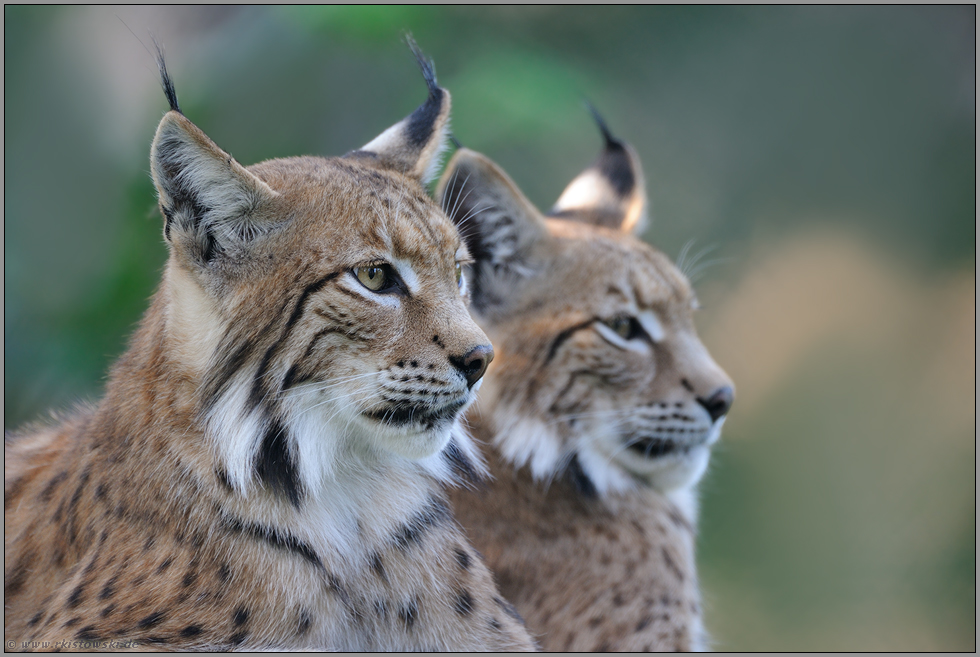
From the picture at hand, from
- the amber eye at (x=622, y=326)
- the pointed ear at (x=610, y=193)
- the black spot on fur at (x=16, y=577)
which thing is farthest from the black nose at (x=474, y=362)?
the pointed ear at (x=610, y=193)

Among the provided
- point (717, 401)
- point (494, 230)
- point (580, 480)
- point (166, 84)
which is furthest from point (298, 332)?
point (717, 401)

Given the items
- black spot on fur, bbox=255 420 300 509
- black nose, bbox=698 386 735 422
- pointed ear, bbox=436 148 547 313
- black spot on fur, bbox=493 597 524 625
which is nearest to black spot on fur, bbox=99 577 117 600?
black spot on fur, bbox=255 420 300 509

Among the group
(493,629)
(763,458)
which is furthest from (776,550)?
(493,629)

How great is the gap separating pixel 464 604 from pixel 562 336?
112 cm

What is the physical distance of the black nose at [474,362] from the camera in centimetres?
190

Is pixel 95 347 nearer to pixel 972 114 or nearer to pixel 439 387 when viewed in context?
pixel 439 387

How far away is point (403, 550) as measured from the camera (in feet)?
6.88

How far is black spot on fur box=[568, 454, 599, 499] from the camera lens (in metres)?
2.96

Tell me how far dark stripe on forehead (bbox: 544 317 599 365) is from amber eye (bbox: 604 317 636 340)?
6cm

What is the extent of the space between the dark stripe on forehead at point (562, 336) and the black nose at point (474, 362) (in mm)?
1026

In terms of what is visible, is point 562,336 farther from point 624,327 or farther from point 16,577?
point 16,577

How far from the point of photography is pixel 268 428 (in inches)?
74.7

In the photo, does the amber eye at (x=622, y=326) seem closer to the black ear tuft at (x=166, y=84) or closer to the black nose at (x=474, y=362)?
the black nose at (x=474, y=362)

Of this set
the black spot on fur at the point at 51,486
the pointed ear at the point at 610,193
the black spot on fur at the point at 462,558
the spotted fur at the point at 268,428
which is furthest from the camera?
the pointed ear at the point at 610,193
